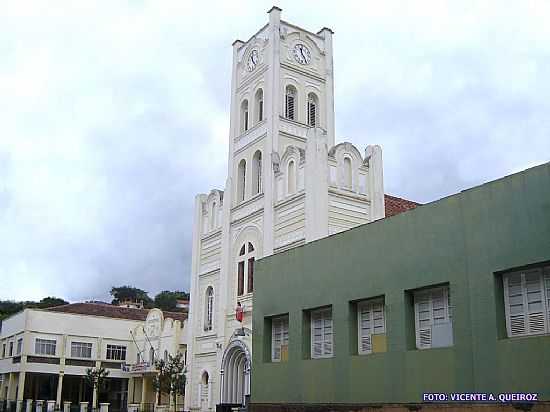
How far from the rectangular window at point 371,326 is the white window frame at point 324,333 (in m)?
0.94

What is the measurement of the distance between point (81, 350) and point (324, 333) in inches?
1517

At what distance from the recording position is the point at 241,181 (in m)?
34.0

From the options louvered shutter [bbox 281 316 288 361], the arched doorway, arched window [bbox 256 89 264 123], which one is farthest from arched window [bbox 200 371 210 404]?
louvered shutter [bbox 281 316 288 361]

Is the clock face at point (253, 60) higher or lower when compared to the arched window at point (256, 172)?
higher

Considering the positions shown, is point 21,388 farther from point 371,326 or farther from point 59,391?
point 371,326

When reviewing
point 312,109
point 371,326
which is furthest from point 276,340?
point 312,109

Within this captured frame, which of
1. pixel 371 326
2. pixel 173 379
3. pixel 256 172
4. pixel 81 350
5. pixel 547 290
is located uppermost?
pixel 256 172

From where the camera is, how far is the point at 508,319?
13.1 m

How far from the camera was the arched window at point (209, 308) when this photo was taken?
34.0m

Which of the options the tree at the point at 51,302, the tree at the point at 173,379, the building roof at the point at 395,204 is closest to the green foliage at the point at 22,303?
the tree at the point at 51,302

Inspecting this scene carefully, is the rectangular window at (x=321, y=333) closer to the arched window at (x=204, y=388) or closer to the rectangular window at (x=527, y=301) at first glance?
the rectangular window at (x=527, y=301)

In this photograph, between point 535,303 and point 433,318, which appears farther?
point 433,318

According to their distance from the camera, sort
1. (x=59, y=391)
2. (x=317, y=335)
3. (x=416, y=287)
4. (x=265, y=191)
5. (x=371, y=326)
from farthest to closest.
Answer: (x=59, y=391) < (x=265, y=191) < (x=317, y=335) < (x=371, y=326) < (x=416, y=287)

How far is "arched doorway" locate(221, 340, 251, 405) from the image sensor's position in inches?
1203
